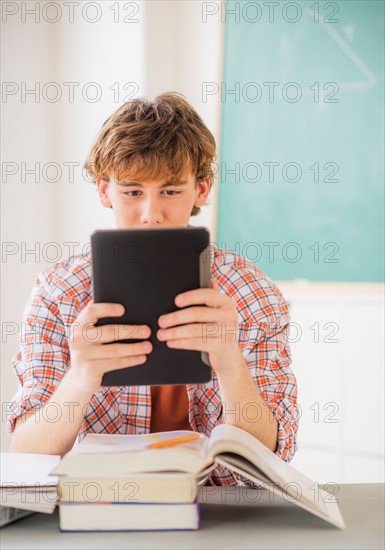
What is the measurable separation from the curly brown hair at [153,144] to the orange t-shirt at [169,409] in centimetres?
40

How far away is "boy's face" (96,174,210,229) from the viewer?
1.27 m

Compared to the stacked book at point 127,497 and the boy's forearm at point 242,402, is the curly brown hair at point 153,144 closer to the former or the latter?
the boy's forearm at point 242,402

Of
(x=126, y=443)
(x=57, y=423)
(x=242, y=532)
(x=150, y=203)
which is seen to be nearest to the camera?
(x=242, y=532)

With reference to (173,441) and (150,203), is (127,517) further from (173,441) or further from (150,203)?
(150,203)

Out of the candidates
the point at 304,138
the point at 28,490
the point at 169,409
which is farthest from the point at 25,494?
the point at 304,138

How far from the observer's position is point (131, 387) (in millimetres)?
1301

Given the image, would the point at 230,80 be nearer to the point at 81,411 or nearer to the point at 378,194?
the point at 378,194

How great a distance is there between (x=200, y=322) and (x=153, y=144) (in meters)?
0.42

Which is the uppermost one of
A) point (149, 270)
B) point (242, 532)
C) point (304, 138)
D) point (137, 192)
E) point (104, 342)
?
point (304, 138)

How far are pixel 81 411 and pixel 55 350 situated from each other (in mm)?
195

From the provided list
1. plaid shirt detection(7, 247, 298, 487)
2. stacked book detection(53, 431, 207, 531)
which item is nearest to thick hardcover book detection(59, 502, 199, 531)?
stacked book detection(53, 431, 207, 531)

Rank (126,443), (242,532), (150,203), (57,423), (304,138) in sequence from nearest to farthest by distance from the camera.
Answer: (242,532), (126,443), (57,423), (150,203), (304,138)

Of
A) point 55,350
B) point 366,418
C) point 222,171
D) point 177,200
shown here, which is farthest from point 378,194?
point 55,350

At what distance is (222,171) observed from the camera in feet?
9.01
